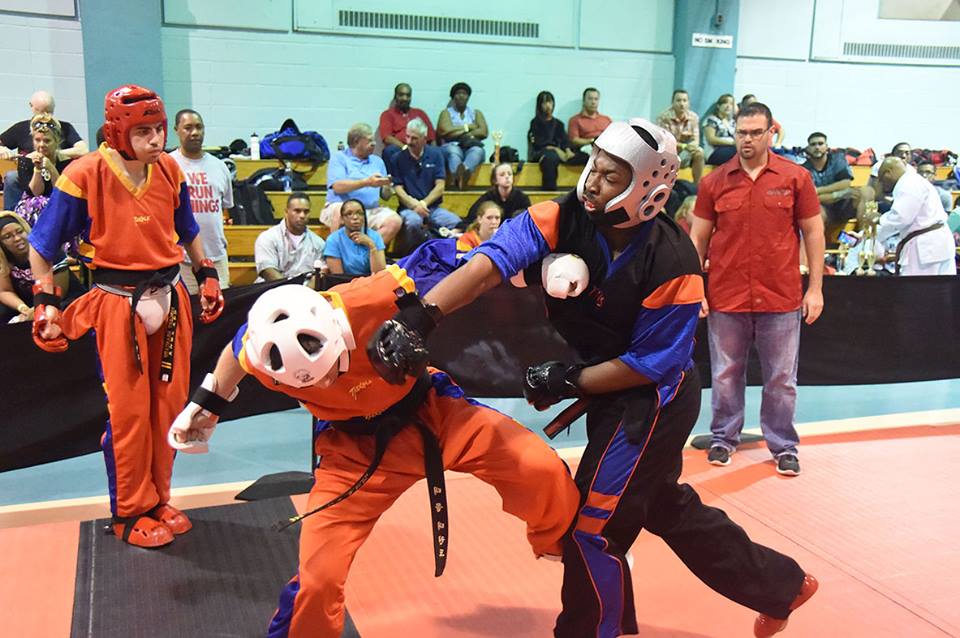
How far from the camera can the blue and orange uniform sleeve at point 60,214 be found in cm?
336

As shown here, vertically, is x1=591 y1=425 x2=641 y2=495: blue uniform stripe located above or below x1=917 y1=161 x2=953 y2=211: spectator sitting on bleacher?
below

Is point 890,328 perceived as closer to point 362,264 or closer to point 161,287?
point 362,264

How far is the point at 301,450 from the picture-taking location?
5.09 meters

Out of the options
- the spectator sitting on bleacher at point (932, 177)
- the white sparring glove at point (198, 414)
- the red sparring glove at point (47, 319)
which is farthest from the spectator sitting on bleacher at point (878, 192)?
the white sparring glove at point (198, 414)

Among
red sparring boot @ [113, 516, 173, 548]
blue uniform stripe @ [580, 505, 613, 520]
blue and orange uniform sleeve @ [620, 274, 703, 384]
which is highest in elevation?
blue and orange uniform sleeve @ [620, 274, 703, 384]

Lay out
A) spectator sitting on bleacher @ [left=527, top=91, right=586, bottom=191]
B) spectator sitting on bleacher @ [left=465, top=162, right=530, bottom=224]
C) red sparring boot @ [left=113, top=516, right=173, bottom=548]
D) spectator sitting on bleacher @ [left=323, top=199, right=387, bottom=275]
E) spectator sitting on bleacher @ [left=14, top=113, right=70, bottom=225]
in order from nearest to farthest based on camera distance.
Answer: red sparring boot @ [left=113, top=516, right=173, bottom=548] < spectator sitting on bleacher @ [left=14, top=113, right=70, bottom=225] < spectator sitting on bleacher @ [left=323, top=199, right=387, bottom=275] < spectator sitting on bleacher @ [left=465, top=162, right=530, bottom=224] < spectator sitting on bleacher @ [left=527, top=91, right=586, bottom=191]

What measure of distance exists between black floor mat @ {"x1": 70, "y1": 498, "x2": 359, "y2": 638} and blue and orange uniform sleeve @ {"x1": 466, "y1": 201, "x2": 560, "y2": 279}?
147 cm

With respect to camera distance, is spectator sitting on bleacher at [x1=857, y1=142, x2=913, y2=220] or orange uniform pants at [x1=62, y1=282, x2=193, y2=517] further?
spectator sitting on bleacher at [x1=857, y1=142, x2=913, y2=220]

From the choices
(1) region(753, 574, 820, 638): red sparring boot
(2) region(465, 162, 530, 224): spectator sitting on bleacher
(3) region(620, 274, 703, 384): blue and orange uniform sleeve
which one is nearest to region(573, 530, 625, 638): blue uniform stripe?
(3) region(620, 274, 703, 384): blue and orange uniform sleeve

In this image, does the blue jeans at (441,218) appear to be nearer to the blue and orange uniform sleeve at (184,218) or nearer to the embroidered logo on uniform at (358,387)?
the blue and orange uniform sleeve at (184,218)

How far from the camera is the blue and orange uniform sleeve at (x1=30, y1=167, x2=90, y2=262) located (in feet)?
11.0

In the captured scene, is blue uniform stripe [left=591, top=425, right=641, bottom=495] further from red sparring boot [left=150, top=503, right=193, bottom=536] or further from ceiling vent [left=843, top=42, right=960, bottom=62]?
ceiling vent [left=843, top=42, right=960, bottom=62]

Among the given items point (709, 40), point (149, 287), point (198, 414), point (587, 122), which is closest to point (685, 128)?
point (587, 122)

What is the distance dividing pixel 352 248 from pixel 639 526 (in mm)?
4117
